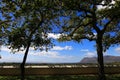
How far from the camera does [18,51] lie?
120 feet

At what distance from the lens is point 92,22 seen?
126 ft

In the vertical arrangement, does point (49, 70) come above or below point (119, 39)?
below

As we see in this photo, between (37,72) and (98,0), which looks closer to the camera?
(98,0)

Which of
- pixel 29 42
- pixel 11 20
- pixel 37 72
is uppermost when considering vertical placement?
pixel 11 20

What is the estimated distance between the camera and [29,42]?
120 feet

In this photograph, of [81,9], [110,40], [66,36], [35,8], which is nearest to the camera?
[35,8]

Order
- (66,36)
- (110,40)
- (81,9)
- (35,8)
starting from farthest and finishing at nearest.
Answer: (110,40)
(66,36)
(81,9)
(35,8)

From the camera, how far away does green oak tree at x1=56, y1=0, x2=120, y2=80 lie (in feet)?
119

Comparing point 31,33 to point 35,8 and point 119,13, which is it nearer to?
point 35,8

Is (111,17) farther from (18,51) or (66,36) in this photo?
(18,51)

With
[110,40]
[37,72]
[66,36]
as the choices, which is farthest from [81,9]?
[37,72]

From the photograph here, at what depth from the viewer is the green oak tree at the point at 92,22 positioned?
36.1m

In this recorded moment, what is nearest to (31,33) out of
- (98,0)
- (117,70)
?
(98,0)

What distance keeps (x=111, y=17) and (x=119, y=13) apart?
1377mm
